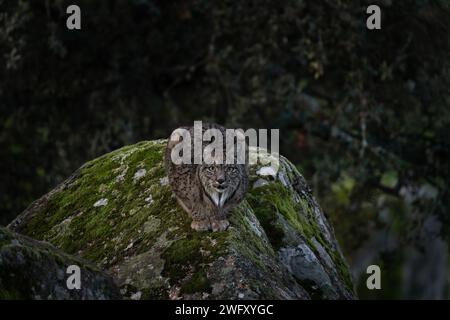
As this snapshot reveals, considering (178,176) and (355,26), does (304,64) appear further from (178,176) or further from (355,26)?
(178,176)

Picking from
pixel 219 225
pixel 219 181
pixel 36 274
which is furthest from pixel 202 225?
pixel 36 274

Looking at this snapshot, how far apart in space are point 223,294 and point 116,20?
11912mm

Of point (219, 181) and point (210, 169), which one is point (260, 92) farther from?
point (219, 181)

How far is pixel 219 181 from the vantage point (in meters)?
7.86

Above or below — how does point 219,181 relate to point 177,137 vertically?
below

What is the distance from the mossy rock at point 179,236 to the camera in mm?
7293

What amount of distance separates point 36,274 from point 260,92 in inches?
448

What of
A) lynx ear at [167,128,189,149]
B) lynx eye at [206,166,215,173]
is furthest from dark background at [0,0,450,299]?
lynx eye at [206,166,215,173]

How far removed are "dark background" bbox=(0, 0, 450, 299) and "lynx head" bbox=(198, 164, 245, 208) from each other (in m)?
8.95

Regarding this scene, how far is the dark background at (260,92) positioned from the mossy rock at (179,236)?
24.0 feet

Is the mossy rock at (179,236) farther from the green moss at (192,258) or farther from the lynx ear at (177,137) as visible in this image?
the lynx ear at (177,137)

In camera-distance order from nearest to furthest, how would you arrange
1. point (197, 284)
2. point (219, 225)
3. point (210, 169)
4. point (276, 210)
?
1. point (197, 284)
2. point (219, 225)
3. point (210, 169)
4. point (276, 210)
